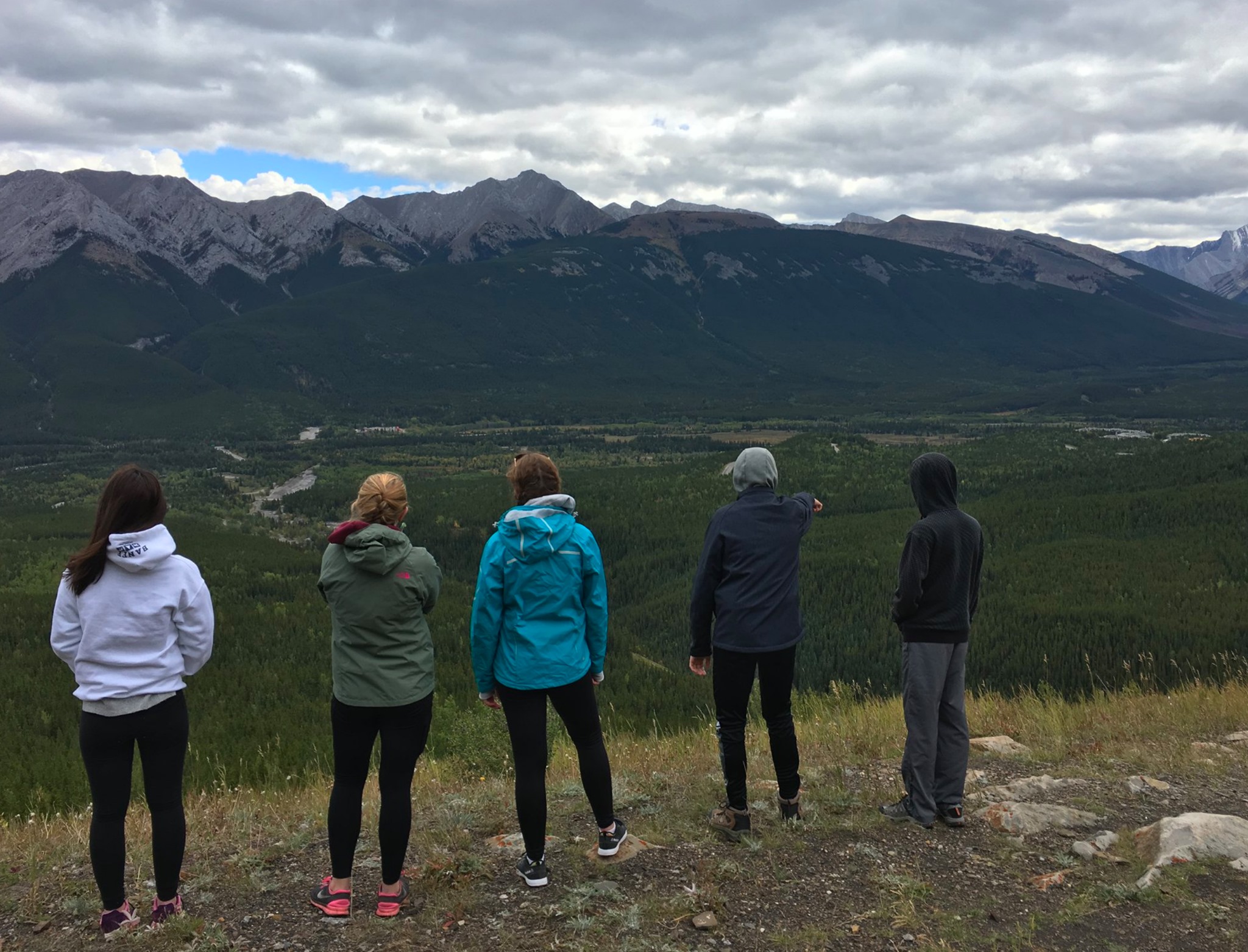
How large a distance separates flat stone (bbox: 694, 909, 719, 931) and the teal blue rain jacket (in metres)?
1.63

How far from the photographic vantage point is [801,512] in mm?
6891

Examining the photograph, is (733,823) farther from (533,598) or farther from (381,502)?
(381,502)

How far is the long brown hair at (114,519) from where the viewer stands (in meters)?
5.38

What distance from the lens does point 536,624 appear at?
19.7 feet

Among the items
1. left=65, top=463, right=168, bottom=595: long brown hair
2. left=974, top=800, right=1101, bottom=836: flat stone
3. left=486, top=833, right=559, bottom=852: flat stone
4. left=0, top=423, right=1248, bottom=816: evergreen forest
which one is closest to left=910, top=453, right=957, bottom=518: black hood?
left=974, top=800, right=1101, bottom=836: flat stone

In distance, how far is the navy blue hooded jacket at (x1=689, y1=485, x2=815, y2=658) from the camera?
Result: 6.66 meters

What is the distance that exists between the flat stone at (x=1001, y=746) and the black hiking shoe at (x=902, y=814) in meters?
2.28

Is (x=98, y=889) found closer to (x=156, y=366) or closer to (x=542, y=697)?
(x=542, y=697)

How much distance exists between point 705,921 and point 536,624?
208 centimetres

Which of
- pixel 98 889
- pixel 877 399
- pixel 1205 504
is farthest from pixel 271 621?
pixel 877 399

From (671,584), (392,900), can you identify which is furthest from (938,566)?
(671,584)

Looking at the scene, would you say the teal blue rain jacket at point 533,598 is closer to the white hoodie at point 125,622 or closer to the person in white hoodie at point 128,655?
the person in white hoodie at point 128,655

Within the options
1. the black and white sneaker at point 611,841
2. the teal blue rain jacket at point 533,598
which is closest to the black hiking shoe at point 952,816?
the black and white sneaker at point 611,841

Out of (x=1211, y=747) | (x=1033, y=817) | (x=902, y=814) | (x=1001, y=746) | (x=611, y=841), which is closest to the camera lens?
(x=611, y=841)
